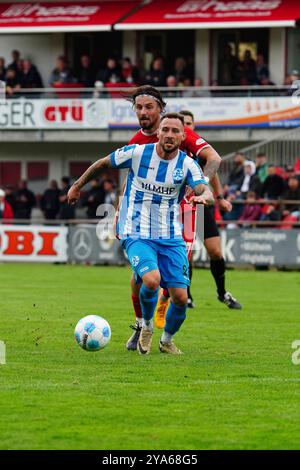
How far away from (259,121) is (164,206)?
2239 centimetres

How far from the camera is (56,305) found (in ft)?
52.5

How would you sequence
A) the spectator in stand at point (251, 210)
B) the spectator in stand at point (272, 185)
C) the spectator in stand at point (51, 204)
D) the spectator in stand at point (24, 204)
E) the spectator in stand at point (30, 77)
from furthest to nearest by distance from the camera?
1. the spectator in stand at point (30, 77)
2. the spectator in stand at point (24, 204)
3. the spectator in stand at point (51, 204)
4. the spectator in stand at point (251, 210)
5. the spectator in stand at point (272, 185)

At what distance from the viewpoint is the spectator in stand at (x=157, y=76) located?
3406cm

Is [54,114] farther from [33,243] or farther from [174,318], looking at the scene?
[174,318]

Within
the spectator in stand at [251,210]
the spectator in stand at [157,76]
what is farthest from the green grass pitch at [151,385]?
the spectator in stand at [157,76]

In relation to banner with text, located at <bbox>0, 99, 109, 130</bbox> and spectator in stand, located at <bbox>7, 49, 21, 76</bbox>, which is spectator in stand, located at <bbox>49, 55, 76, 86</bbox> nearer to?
spectator in stand, located at <bbox>7, 49, 21, 76</bbox>

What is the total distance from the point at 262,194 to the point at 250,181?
41 cm

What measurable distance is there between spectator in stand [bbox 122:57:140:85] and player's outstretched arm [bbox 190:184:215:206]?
24588 millimetres

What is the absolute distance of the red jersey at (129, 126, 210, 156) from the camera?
11133mm

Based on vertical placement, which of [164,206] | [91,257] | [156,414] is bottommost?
[91,257]

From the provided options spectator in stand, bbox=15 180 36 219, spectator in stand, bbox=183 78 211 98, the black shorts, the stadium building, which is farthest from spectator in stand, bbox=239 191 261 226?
the black shorts

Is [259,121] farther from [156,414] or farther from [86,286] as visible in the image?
[156,414]

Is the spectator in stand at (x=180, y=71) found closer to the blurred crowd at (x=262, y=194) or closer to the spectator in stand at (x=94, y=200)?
the spectator in stand at (x=94, y=200)
